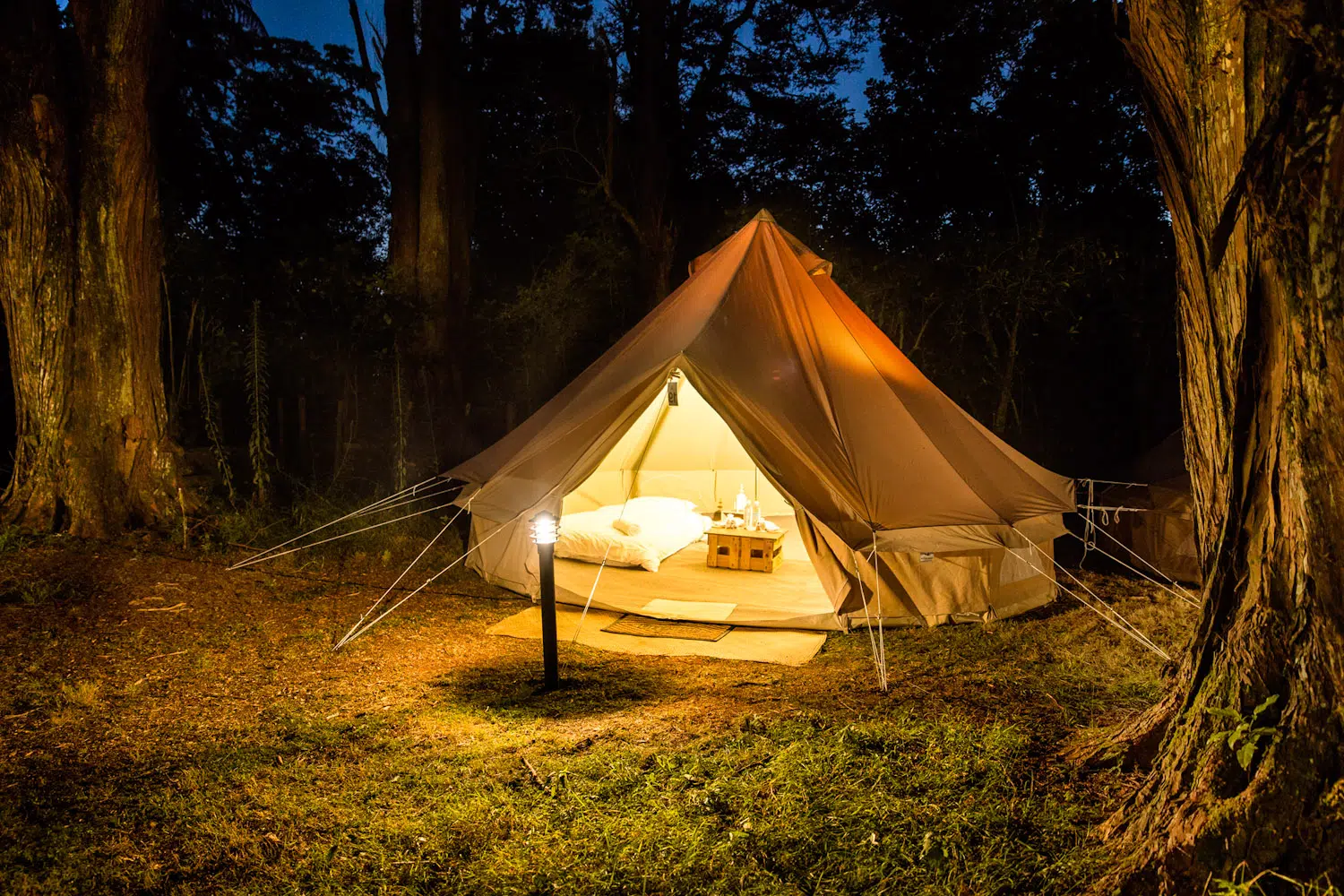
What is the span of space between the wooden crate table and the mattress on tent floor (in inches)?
2.5

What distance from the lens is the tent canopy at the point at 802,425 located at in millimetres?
4039

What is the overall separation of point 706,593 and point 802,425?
138 cm

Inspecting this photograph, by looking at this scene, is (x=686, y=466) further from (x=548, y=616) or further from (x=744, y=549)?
(x=548, y=616)

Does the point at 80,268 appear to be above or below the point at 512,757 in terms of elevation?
above

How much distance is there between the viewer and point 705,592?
516cm

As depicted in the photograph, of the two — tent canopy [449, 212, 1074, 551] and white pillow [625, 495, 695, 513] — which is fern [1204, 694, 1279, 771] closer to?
tent canopy [449, 212, 1074, 551]

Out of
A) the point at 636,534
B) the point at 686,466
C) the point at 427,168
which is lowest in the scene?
the point at 636,534

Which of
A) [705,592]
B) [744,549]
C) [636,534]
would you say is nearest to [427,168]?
[636,534]

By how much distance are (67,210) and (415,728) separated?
4.34 metres

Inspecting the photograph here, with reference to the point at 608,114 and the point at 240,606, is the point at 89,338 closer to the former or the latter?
the point at 240,606

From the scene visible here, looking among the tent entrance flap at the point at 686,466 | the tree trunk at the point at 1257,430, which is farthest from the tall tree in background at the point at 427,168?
the tree trunk at the point at 1257,430

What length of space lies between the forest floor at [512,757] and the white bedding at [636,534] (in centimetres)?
130

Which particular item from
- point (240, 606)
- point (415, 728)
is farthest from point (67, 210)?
point (415, 728)

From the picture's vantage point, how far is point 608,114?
410 inches
